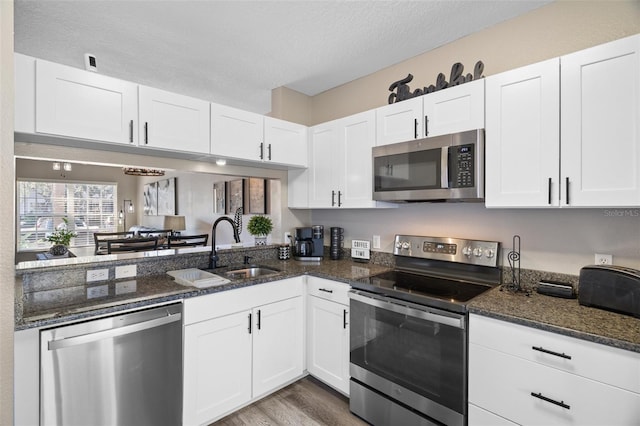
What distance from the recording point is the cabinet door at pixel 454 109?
182 centimetres

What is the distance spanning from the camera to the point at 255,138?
8.14ft

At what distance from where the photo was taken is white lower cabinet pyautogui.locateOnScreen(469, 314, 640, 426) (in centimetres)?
116

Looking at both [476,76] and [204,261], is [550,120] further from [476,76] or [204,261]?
[204,261]

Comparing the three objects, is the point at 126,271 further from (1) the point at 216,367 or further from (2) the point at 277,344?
(2) the point at 277,344

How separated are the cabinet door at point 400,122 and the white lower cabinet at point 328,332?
116 centimetres

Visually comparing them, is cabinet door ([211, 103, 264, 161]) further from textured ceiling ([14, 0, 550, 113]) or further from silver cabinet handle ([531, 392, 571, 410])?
silver cabinet handle ([531, 392, 571, 410])

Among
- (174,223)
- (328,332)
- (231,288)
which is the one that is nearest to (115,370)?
(231,288)

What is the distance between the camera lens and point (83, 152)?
1.88 m

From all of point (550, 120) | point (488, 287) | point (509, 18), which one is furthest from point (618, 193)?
point (509, 18)

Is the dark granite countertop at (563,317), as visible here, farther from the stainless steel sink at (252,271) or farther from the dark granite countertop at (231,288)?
the stainless steel sink at (252,271)

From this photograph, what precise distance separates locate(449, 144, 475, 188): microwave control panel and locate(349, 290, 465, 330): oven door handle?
792 mm

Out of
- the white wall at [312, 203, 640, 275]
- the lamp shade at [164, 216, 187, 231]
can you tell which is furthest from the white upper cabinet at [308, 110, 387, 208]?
the lamp shade at [164, 216, 187, 231]

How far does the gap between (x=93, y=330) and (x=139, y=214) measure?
344 cm

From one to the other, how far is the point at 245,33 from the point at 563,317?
2.53m
